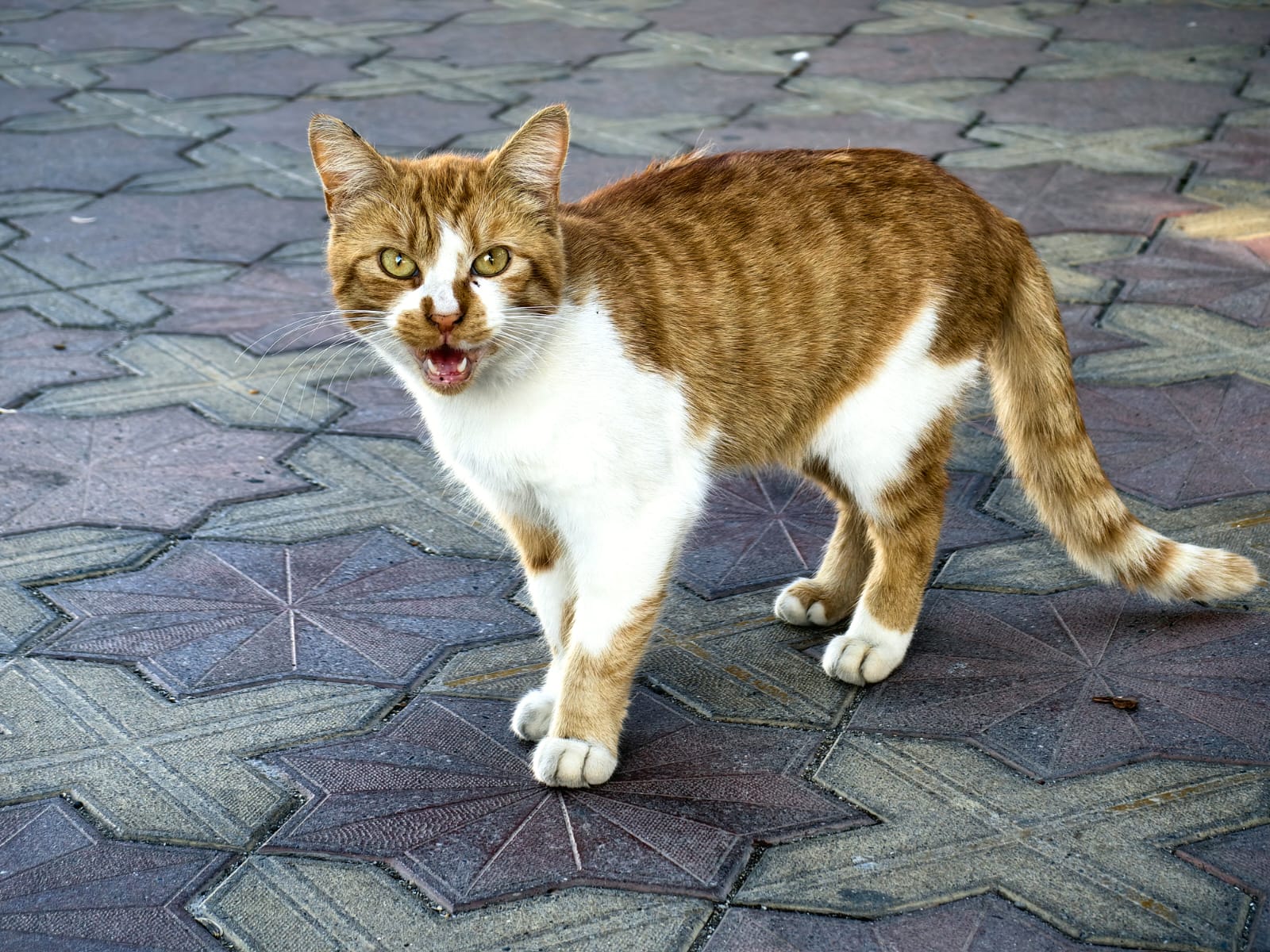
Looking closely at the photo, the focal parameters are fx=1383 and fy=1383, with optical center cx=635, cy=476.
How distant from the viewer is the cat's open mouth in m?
2.12

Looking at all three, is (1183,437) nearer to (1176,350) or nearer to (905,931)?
(1176,350)

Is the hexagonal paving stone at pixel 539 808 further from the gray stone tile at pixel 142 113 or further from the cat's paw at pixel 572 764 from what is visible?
the gray stone tile at pixel 142 113

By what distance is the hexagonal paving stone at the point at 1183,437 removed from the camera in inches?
122

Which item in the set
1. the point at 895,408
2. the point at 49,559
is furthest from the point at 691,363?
the point at 49,559

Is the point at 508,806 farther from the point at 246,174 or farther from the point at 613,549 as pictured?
the point at 246,174

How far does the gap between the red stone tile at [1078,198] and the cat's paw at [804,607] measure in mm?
2273

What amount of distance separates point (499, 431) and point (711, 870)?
75cm

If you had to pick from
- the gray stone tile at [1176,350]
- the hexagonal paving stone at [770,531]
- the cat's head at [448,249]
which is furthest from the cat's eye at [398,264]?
the gray stone tile at [1176,350]

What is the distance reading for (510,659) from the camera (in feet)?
8.63

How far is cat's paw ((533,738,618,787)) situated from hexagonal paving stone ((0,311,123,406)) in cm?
210

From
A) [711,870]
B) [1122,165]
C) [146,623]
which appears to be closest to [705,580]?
[711,870]

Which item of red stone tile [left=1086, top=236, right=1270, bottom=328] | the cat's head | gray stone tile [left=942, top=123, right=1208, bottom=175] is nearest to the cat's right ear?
the cat's head

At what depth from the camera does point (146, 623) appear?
8.90 feet

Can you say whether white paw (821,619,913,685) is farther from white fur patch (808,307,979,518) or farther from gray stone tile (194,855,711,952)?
gray stone tile (194,855,711,952)
